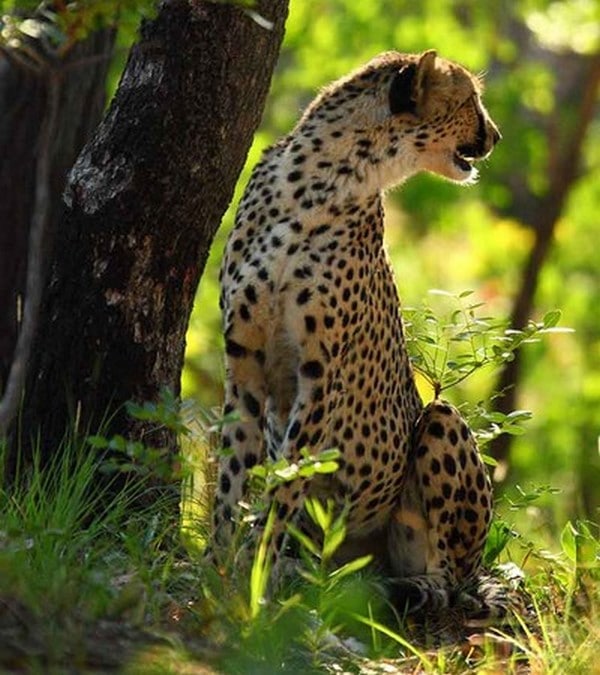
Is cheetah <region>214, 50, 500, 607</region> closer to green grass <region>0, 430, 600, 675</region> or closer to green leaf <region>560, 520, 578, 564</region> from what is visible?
green grass <region>0, 430, 600, 675</region>

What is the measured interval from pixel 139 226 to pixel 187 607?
4.99 ft

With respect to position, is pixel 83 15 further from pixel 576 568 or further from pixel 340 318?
pixel 576 568

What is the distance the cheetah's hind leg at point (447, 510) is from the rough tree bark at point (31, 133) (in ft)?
5.72

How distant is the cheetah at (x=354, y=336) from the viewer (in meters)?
5.36

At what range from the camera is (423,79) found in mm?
5746

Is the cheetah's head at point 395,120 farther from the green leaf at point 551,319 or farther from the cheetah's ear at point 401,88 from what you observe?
the green leaf at point 551,319

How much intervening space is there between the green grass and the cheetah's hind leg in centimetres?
20

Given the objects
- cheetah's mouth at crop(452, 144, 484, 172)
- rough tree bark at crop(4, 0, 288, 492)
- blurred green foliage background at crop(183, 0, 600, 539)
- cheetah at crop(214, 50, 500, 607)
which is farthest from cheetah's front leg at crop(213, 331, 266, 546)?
blurred green foliage background at crop(183, 0, 600, 539)

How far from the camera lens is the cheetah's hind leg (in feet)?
18.9

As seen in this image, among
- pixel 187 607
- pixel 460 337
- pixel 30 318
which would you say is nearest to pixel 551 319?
pixel 460 337

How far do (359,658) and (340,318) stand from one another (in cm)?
122

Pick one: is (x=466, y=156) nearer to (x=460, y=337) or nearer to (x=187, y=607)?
(x=460, y=337)

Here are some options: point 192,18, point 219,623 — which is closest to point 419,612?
point 219,623

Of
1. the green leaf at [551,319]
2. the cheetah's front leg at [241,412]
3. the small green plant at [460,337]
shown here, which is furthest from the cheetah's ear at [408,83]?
the cheetah's front leg at [241,412]
